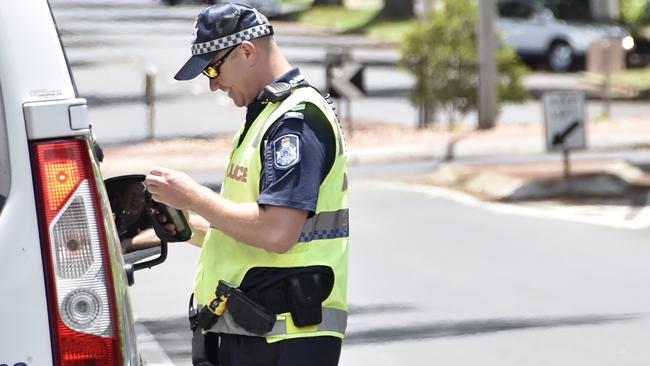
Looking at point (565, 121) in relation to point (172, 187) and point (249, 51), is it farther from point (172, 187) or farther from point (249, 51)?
point (172, 187)

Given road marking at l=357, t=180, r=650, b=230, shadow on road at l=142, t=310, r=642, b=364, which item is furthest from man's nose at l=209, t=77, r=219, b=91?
road marking at l=357, t=180, r=650, b=230

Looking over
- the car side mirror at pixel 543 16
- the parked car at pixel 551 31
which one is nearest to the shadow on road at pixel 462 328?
the parked car at pixel 551 31

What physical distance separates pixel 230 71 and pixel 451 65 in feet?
56.4

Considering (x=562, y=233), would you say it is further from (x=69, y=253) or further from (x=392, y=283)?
(x=69, y=253)

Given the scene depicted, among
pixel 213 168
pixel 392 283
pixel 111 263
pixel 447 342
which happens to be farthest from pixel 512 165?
pixel 111 263

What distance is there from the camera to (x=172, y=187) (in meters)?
3.90

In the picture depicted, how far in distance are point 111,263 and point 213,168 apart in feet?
46.8

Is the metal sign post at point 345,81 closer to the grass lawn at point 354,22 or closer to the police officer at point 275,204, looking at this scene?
the police officer at point 275,204

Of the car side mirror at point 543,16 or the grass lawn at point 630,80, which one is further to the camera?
the car side mirror at point 543,16

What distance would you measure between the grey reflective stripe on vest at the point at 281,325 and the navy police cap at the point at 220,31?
692mm

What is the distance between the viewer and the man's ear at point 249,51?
13.4 ft

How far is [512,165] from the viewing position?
54.7ft

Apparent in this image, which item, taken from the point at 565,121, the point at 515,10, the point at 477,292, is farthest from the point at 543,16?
the point at 477,292

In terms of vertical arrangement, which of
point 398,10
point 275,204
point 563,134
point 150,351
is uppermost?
point 275,204
